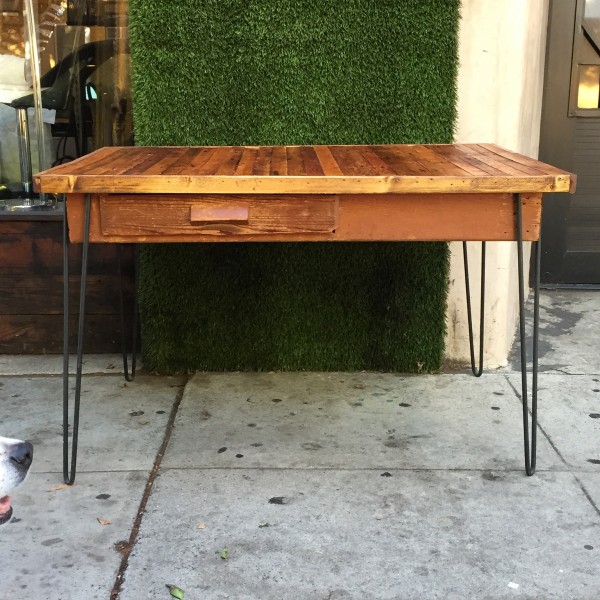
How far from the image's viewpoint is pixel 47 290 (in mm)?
4246

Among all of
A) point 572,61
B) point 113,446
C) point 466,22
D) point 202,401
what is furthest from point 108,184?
point 572,61

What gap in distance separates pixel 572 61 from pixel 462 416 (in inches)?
118

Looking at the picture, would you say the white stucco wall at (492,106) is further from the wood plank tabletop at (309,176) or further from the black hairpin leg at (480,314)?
the wood plank tabletop at (309,176)

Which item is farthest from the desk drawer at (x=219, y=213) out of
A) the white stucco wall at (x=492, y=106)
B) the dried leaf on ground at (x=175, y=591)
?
the white stucco wall at (x=492, y=106)

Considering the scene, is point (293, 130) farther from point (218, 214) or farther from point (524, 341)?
point (524, 341)

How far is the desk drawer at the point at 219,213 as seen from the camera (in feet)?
8.53

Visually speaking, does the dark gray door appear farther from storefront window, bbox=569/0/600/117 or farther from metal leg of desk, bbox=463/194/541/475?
metal leg of desk, bbox=463/194/541/475

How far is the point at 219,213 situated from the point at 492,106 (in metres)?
1.86

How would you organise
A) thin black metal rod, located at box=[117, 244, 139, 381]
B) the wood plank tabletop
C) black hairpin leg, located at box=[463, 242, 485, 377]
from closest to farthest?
the wood plank tabletop < black hairpin leg, located at box=[463, 242, 485, 377] < thin black metal rod, located at box=[117, 244, 139, 381]

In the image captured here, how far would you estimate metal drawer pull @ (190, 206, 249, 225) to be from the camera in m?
2.60

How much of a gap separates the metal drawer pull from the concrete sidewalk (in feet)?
3.23

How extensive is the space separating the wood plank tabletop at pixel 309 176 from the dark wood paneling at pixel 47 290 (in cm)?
123

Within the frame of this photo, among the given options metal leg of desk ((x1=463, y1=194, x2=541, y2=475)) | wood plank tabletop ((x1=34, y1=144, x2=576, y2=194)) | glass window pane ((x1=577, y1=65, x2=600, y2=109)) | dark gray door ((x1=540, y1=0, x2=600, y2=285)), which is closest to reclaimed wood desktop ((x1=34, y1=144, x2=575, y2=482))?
A: wood plank tabletop ((x1=34, y1=144, x2=576, y2=194))

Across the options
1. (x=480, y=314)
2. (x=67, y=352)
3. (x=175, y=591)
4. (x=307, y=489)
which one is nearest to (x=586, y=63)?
(x=480, y=314)
